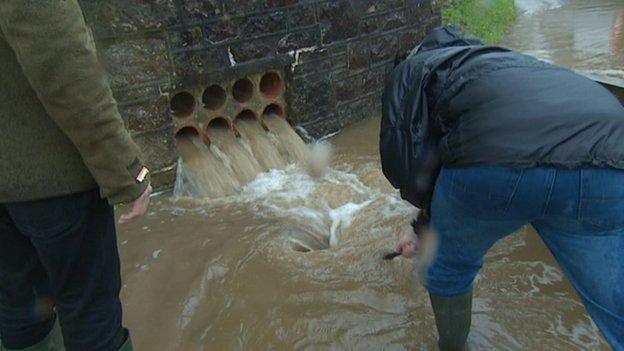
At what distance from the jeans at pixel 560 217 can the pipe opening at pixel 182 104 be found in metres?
2.92

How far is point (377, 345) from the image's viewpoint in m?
2.69

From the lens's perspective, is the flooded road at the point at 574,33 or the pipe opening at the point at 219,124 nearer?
the pipe opening at the point at 219,124

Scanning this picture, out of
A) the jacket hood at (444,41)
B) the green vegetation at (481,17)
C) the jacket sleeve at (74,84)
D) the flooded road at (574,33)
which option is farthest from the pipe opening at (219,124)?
the green vegetation at (481,17)

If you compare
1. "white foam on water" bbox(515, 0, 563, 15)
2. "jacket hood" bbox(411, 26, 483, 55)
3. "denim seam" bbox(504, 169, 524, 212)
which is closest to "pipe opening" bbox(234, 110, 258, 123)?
"jacket hood" bbox(411, 26, 483, 55)

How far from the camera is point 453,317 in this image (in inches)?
91.7

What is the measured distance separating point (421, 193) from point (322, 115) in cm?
315

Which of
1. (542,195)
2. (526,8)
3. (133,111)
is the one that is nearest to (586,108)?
(542,195)

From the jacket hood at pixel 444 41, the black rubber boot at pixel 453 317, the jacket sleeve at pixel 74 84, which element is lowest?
the black rubber boot at pixel 453 317

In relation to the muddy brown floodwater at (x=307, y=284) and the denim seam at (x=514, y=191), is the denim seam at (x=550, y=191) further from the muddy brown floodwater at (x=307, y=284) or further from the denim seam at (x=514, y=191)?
the muddy brown floodwater at (x=307, y=284)

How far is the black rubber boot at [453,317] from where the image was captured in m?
2.28

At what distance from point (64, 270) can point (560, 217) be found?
1572mm

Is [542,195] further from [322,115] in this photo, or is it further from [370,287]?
[322,115]

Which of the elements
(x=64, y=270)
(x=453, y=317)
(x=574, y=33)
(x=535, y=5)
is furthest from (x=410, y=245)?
(x=535, y=5)

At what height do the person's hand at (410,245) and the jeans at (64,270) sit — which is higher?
the jeans at (64,270)
